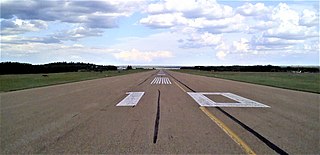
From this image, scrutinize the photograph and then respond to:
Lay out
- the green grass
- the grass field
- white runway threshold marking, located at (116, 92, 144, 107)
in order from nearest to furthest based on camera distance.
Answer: white runway threshold marking, located at (116, 92, 144, 107)
the grass field
the green grass

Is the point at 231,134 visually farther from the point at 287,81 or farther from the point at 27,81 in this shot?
the point at 287,81

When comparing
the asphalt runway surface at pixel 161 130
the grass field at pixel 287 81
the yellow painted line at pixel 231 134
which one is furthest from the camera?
the grass field at pixel 287 81

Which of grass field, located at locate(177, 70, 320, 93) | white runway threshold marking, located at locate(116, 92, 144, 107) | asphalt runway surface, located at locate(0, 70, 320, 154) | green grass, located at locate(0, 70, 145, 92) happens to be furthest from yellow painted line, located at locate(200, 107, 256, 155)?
green grass, located at locate(0, 70, 145, 92)

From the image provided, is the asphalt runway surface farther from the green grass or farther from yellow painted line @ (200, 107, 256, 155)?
the green grass

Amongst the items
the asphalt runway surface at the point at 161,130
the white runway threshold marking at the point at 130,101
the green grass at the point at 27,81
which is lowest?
the green grass at the point at 27,81

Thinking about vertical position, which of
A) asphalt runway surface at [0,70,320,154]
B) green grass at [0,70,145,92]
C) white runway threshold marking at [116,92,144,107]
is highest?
asphalt runway surface at [0,70,320,154]

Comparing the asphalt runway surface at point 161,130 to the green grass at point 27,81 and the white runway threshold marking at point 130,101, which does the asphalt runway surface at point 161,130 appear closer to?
the white runway threshold marking at point 130,101

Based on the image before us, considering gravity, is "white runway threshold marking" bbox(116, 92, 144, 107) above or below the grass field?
above

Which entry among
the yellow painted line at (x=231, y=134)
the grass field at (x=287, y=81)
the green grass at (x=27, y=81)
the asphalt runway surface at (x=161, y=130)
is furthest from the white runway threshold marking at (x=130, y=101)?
the grass field at (x=287, y=81)

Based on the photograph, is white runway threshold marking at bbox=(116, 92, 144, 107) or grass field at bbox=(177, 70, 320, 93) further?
grass field at bbox=(177, 70, 320, 93)

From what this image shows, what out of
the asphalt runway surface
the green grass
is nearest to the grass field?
the asphalt runway surface

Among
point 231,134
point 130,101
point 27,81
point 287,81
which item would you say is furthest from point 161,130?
point 287,81

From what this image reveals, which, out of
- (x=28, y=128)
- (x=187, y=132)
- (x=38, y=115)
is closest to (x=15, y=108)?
(x=38, y=115)

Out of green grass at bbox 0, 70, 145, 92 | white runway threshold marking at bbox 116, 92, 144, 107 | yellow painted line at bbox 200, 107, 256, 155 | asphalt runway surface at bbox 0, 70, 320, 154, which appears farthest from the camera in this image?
green grass at bbox 0, 70, 145, 92
